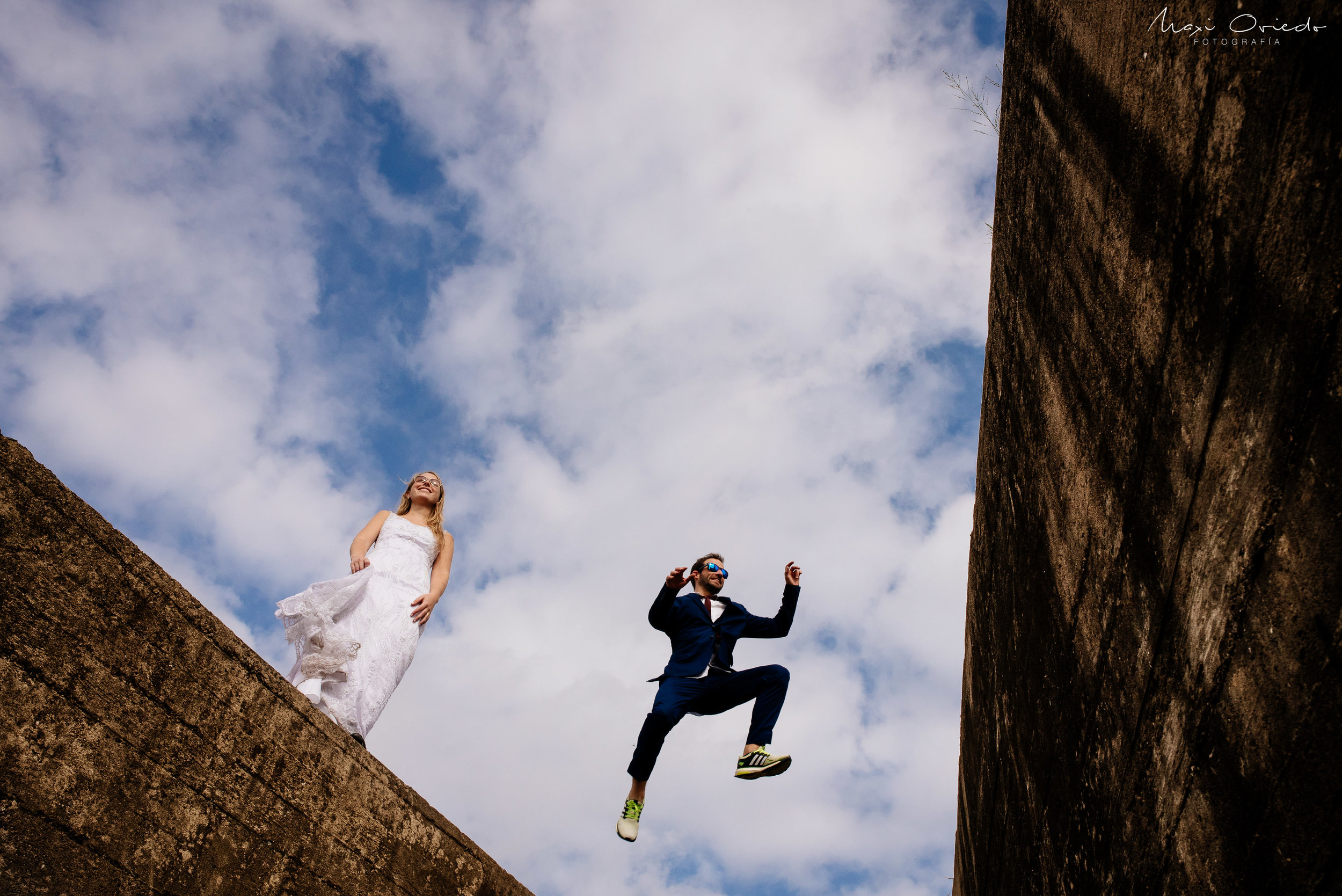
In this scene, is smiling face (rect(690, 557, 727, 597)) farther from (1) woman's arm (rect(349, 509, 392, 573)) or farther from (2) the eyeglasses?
(1) woman's arm (rect(349, 509, 392, 573))

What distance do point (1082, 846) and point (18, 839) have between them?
2488 mm

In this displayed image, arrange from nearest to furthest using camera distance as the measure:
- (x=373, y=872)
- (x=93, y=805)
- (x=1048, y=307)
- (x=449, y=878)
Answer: (x=93, y=805) → (x=1048, y=307) → (x=373, y=872) → (x=449, y=878)

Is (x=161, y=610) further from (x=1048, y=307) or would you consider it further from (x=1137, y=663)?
(x=1048, y=307)

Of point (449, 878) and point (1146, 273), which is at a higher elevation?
point (1146, 273)

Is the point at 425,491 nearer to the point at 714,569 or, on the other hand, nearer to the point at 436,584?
the point at 436,584

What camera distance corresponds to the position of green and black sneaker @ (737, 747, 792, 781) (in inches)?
183


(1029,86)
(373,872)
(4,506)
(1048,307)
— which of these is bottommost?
(373,872)

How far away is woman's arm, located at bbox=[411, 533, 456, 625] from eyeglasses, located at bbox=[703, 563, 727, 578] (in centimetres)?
164

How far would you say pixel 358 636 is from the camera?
412cm

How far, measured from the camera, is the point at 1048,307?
8.07 ft

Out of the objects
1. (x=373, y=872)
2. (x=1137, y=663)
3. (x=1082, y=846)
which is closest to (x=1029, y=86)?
(x=1137, y=663)

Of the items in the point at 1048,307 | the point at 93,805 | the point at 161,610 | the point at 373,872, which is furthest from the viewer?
the point at 373,872
